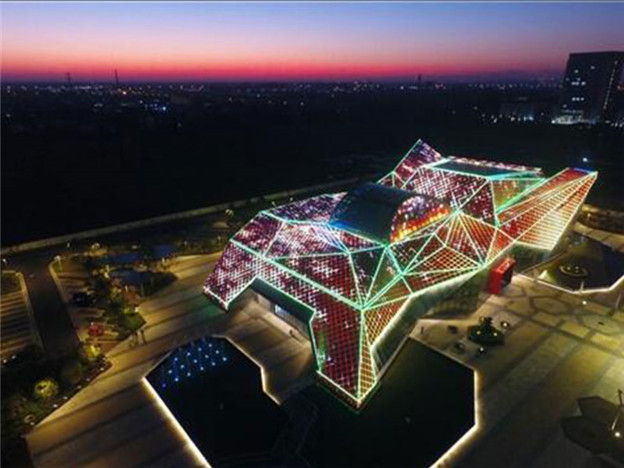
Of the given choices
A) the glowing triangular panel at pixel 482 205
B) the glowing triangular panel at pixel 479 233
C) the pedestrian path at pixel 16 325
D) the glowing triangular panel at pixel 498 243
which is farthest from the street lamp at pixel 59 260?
the glowing triangular panel at pixel 498 243

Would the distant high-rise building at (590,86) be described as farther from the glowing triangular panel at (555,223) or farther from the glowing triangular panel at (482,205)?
Answer: the glowing triangular panel at (482,205)

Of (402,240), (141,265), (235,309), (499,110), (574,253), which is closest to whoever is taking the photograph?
(402,240)

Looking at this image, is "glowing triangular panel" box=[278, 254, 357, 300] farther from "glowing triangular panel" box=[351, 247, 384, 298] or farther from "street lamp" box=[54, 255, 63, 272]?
Result: "street lamp" box=[54, 255, 63, 272]

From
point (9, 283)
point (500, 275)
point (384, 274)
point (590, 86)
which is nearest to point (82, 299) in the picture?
point (9, 283)

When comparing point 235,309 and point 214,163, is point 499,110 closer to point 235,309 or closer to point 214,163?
point 214,163

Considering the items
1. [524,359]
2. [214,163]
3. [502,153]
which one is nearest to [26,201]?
[214,163]

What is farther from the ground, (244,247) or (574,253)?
(244,247)

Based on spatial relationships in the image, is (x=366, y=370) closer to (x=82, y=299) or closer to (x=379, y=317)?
(x=379, y=317)
